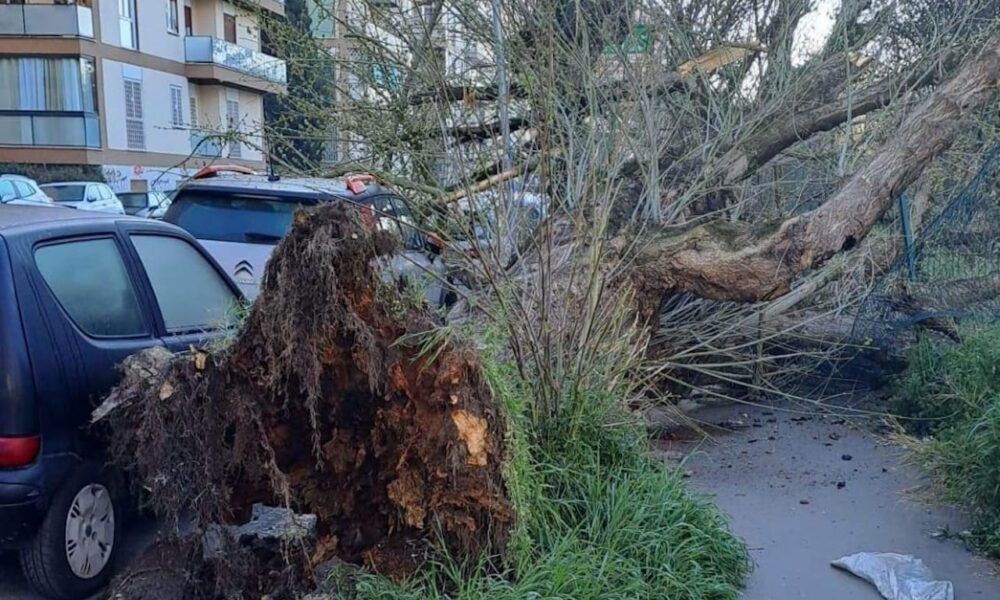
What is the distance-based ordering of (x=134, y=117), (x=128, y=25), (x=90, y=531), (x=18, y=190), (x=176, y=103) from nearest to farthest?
(x=90, y=531)
(x=18, y=190)
(x=128, y=25)
(x=134, y=117)
(x=176, y=103)

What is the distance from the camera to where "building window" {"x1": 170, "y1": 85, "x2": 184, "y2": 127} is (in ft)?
105

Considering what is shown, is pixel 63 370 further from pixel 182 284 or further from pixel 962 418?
pixel 962 418

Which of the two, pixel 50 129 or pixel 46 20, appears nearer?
pixel 46 20

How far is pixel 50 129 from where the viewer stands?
2812 cm

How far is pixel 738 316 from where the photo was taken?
23.0 ft

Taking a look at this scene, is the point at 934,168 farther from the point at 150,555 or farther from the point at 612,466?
the point at 150,555

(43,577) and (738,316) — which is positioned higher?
(738,316)

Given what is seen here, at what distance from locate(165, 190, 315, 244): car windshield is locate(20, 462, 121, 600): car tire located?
12.4 feet

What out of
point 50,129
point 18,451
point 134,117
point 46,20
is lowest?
point 18,451

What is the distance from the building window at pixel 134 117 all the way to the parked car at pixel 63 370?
27.4m

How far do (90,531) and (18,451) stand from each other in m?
0.55

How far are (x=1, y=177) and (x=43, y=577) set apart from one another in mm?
18368

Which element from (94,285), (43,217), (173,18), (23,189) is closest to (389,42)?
(43,217)

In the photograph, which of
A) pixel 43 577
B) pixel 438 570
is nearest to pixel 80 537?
pixel 43 577
